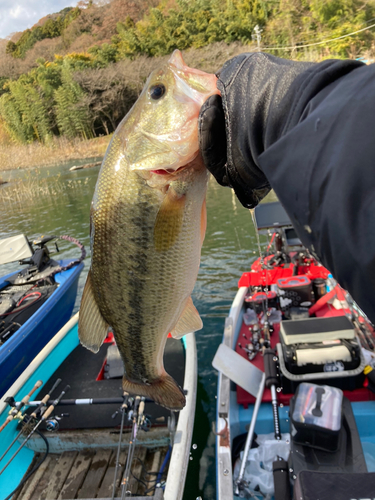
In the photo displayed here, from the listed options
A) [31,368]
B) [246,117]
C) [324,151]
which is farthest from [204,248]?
[324,151]

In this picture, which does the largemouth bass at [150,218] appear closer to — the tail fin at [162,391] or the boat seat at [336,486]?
the tail fin at [162,391]

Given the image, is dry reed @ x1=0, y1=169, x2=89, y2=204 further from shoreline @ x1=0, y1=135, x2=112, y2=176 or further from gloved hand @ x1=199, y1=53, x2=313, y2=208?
gloved hand @ x1=199, y1=53, x2=313, y2=208

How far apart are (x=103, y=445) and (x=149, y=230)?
383 centimetres

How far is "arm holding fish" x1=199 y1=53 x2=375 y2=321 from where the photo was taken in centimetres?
60

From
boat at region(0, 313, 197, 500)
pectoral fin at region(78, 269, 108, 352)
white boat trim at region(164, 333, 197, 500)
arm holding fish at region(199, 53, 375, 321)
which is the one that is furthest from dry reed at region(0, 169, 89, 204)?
arm holding fish at region(199, 53, 375, 321)

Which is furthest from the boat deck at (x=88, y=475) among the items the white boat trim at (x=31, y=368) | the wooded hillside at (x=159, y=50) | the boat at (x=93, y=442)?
the wooded hillside at (x=159, y=50)

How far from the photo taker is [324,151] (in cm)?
67

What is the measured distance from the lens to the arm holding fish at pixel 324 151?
1.97 feet

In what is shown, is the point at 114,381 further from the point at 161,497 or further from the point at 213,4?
the point at 213,4

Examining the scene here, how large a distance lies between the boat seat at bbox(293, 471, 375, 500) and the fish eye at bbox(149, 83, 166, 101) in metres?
2.59

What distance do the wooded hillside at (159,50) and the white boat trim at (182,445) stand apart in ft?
136

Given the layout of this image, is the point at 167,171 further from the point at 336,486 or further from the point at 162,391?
the point at 336,486

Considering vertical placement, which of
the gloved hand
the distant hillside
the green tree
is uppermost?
the distant hillside

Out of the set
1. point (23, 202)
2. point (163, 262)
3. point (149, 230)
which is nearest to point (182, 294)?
point (163, 262)
